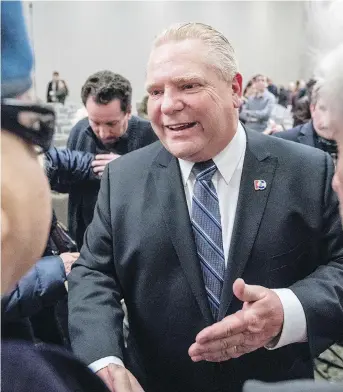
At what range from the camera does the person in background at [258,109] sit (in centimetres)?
617

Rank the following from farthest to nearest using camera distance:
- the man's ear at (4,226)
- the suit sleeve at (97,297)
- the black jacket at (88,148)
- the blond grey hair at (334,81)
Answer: the black jacket at (88,148) → the suit sleeve at (97,297) → the blond grey hair at (334,81) → the man's ear at (4,226)

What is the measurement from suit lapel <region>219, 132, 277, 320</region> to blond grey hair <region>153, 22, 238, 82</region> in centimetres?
20

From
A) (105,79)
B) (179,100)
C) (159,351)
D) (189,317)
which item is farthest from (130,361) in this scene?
(105,79)

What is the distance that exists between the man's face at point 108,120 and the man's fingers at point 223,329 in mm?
1473

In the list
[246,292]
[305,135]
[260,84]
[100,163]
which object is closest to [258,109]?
[260,84]

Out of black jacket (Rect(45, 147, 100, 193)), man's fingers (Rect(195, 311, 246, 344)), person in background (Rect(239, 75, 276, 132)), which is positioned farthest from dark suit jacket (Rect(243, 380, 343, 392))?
person in background (Rect(239, 75, 276, 132))

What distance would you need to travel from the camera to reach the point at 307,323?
1130 mm

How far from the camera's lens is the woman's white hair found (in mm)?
714

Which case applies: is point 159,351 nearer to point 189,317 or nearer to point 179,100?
point 189,317

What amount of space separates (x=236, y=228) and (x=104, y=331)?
381 mm

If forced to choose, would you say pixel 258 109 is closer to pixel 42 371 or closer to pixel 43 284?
pixel 43 284

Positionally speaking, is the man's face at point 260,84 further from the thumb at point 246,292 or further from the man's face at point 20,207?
the man's face at point 20,207

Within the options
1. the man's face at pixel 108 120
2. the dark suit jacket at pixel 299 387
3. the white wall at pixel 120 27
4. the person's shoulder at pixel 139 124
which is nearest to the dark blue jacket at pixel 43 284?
the dark suit jacket at pixel 299 387

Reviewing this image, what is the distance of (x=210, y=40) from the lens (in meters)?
1.22
